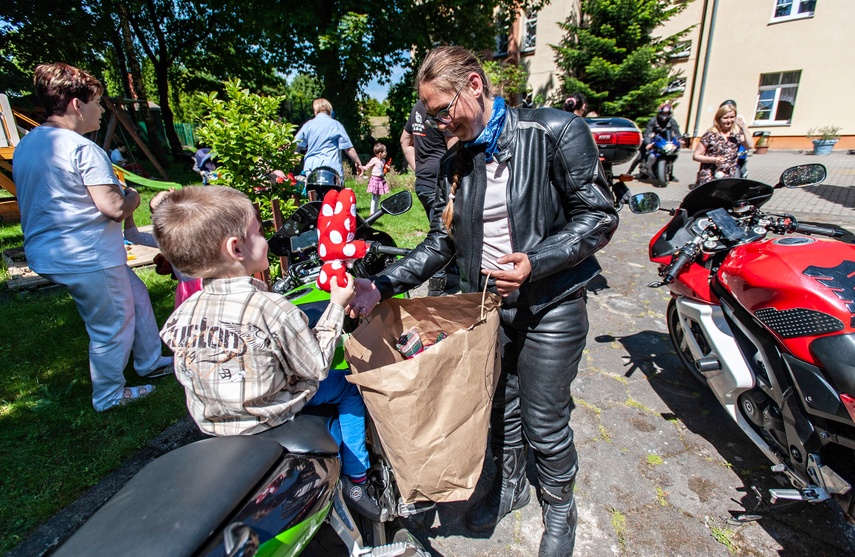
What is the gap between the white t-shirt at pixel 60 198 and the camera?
92.5 inches

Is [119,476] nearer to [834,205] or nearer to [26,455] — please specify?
[26,455]

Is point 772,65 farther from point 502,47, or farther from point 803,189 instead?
point 502,47

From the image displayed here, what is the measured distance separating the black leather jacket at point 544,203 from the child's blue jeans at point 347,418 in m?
0.38

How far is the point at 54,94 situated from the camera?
237 cm

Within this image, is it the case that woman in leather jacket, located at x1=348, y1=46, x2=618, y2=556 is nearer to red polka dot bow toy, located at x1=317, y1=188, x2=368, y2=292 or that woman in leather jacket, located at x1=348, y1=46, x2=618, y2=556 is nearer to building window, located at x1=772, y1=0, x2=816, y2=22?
red polka dot bow toy, located at x1=317, y1=188, x2=368, y2=292

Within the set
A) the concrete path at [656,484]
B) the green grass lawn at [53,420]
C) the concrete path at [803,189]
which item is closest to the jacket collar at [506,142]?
the concrete path at [656,484]

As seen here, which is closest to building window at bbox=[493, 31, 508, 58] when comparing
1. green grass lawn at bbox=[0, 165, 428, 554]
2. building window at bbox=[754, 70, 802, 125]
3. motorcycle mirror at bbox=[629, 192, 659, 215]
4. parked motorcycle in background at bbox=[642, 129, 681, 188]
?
building window at bbox=[754, 70, 802, 125]

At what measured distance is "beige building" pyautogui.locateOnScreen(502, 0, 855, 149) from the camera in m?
15.1

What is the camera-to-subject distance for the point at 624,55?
17500 mm

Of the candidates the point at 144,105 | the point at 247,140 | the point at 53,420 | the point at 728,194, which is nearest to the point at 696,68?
the point at 728,194

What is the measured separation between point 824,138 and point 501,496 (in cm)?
1948

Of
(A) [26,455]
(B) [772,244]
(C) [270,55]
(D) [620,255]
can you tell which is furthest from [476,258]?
(C) [270,55]

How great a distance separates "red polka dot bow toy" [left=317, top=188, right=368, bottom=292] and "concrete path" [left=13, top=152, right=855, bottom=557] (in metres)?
1.40

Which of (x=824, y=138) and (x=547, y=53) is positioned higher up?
(x=547, y=53)
